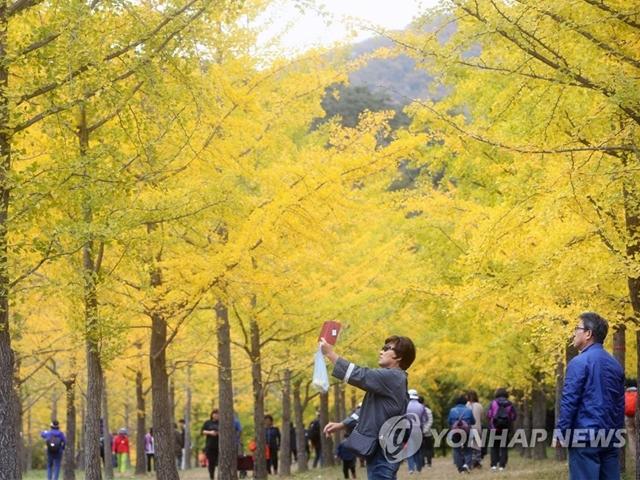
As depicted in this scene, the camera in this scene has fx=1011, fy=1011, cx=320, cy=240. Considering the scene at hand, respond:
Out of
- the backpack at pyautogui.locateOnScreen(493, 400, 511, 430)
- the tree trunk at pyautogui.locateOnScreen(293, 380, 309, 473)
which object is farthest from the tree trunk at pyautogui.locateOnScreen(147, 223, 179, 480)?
the tree trunk at pyautogui.locateOnScreen(293, 380, 309, 473)

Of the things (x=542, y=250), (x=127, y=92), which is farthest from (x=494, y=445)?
(x=127, y=92)

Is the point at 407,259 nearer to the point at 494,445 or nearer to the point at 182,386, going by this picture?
the point at 494,445

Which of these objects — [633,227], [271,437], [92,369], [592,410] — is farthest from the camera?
[271,437]

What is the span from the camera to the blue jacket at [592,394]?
634cm

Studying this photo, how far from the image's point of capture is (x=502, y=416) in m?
19.2

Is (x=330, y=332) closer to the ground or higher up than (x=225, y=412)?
higher up

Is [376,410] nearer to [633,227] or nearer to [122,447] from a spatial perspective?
[633,227]

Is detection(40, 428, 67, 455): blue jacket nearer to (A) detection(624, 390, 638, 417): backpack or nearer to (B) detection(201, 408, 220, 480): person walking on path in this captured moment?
(B) detection(201, 408, 220, 480): person walking on path

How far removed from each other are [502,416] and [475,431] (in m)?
0.64

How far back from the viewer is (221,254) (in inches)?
Answer: 516

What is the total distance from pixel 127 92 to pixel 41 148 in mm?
3512

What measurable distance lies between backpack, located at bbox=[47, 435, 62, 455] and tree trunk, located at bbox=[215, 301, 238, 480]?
8.84 metres

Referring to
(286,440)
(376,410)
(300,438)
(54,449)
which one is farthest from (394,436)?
(300,438)

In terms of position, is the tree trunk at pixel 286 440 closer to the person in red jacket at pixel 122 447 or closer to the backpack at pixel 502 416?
the backpack at pixel 502 416
